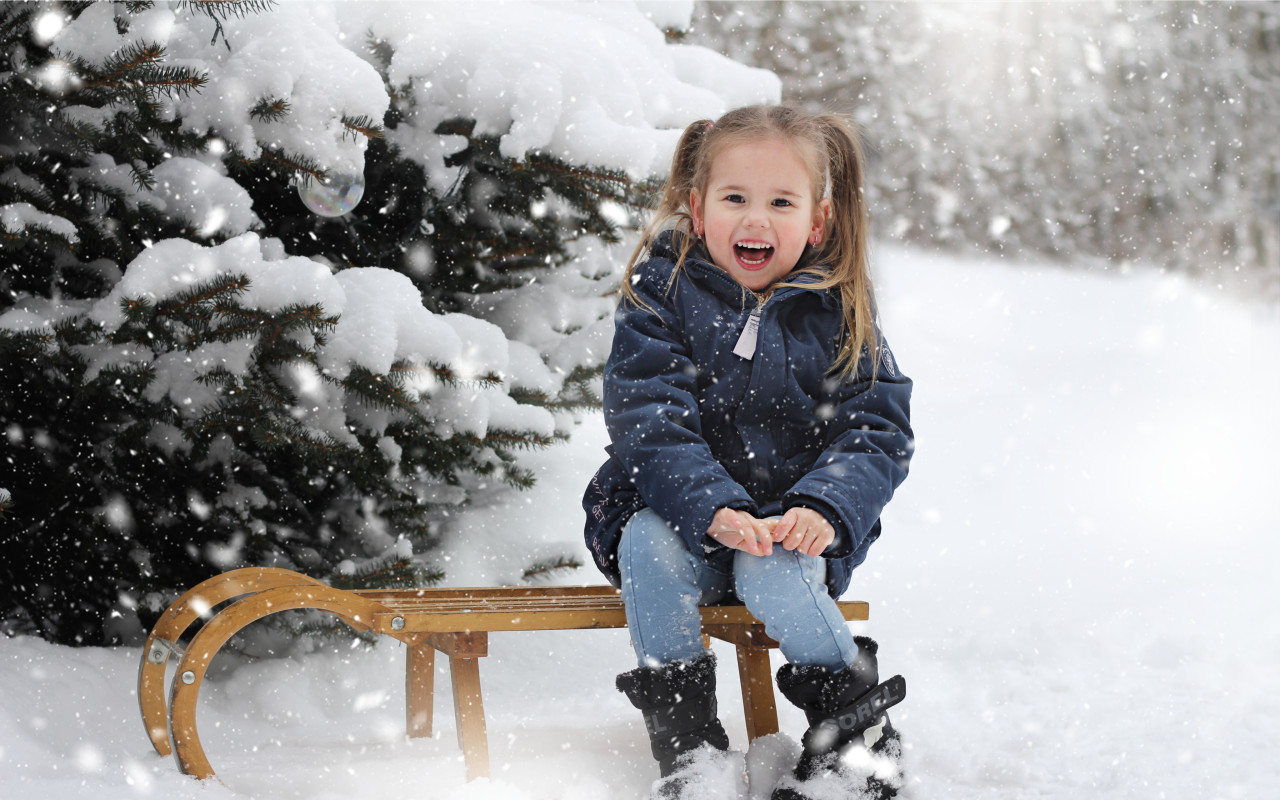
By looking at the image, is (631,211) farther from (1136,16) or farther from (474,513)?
(1136,16)

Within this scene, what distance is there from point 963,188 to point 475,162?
8.09 meters

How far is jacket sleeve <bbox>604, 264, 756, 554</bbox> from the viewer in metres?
1.68

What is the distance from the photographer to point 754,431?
6.21ft

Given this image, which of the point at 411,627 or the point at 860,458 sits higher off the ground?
the point at 860,458

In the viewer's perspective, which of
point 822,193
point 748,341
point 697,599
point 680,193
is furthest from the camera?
point 680,193

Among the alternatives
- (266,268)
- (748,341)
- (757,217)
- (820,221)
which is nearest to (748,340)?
(748,341)

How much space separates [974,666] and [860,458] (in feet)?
3.79

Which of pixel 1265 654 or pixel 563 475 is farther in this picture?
pixel 563 475

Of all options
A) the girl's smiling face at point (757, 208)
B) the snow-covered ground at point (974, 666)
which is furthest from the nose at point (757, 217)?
the snow-covered ground at point (974, 666)

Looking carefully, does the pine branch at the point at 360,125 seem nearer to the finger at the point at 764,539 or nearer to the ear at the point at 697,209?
the ear at the point at 697,209

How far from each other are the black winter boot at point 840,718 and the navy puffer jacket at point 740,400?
0.78 feet

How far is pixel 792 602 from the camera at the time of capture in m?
1.66

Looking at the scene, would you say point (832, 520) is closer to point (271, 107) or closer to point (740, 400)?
point (740, 400)

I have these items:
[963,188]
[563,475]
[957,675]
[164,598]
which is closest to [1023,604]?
[957,675]
